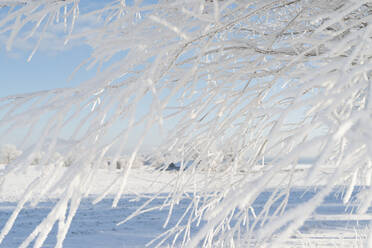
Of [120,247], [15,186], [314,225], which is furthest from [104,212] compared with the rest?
[15,186]

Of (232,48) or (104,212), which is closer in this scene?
(232,48)

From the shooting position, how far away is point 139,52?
41.9 inches

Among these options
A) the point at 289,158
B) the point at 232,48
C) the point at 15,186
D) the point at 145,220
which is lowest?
the point at 289,158

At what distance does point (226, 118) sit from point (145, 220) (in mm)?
7426

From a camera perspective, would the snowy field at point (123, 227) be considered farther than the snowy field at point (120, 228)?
No

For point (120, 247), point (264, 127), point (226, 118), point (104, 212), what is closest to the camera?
point (226, 118)

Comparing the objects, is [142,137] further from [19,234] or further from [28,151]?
[19,234]

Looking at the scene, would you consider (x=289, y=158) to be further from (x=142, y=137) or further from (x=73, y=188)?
(x=73, y=188)

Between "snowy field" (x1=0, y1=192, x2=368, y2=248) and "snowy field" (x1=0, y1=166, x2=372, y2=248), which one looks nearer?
"snowy field" (x1=0, y1=166, x2=372, y2=248)

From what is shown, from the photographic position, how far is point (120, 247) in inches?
258

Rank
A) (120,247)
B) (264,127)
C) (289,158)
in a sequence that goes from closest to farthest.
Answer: (289,158), (264,127), (120,247)

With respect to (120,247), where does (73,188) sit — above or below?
below

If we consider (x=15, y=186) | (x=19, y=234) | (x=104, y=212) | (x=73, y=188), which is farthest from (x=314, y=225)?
(x=15, y=186)

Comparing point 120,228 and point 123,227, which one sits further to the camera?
point 123,227
